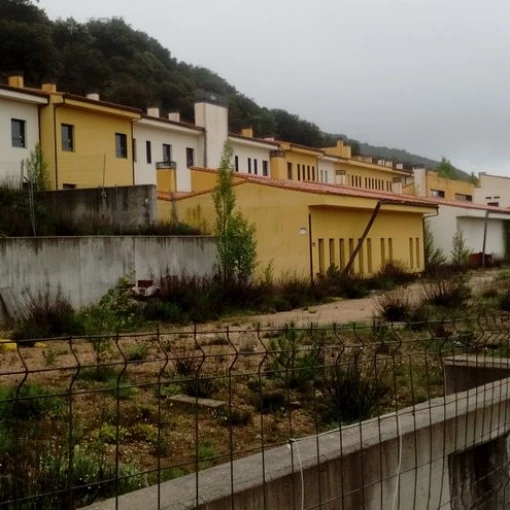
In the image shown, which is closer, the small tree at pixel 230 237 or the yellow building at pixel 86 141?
the small tree at pixel 230 237

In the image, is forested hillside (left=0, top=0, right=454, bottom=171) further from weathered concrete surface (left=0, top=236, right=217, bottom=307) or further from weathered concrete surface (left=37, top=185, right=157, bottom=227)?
weathered concrete surface (left=0, top=236, right=217, bottom=307)

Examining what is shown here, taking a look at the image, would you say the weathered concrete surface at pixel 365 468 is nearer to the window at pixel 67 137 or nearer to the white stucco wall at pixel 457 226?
the window at pixel 67 137

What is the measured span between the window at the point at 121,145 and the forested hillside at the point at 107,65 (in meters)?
11.2

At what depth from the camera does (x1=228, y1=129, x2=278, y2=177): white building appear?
4569 centimetres

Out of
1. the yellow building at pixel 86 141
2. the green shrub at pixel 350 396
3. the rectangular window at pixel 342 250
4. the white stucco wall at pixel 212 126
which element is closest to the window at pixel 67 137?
the yellow building at pixel 86 141

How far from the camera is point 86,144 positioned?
113ft

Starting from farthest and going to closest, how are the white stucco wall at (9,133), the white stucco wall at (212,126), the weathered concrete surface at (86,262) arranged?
the white stucco wall at (212,126) < the white stucco wall at (9,133) < the weathered concrete surface at (86,262)

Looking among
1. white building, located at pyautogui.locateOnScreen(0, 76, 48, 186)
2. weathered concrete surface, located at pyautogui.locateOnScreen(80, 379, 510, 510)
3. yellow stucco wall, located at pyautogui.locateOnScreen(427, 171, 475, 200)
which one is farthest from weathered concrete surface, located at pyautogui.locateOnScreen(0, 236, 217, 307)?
yellow stucco wall, located at pyautogui.locateOnScreen(427, 171, 475, 200)

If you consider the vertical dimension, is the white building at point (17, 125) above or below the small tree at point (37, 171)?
above

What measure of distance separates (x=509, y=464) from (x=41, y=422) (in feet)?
11.5

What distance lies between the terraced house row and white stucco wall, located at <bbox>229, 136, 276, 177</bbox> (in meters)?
0.06

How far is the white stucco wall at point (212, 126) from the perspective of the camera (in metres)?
42.8

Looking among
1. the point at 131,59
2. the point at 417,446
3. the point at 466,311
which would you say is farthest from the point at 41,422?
the point at 131,59

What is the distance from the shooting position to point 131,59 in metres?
65.7
